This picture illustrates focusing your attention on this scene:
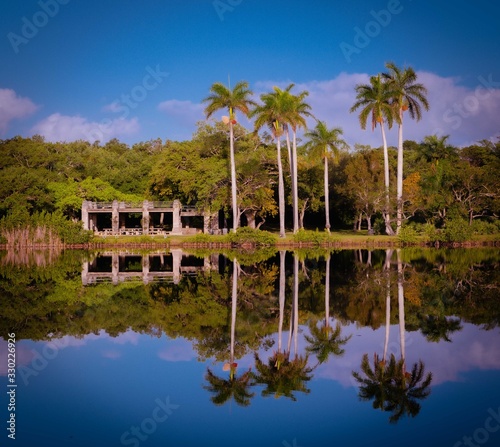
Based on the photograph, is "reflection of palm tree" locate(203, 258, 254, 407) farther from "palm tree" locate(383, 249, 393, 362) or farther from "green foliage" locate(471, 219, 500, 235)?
"green foliage" locate(471, 219, 500, 235)

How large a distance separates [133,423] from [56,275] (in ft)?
69.2

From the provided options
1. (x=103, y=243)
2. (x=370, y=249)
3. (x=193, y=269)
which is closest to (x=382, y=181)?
(x=370, y=249)

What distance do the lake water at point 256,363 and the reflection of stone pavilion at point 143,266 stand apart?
11.6ft

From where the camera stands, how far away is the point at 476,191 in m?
56.8

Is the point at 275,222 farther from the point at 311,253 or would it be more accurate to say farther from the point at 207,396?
the point at 207,396

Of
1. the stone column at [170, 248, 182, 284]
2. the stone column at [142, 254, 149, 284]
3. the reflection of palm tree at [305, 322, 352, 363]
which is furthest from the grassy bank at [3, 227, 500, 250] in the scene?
the reflection of palm tree at [305, 322, 352, 363]

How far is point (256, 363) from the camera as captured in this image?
1266cm

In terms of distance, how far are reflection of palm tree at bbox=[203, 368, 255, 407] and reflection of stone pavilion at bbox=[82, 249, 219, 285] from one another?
50.8ft

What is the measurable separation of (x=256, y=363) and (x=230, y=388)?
5.45 ft

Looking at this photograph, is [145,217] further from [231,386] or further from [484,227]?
[231,386]

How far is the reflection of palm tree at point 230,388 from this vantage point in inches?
417

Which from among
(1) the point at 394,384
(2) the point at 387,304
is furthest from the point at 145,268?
(1) the point at 394,384

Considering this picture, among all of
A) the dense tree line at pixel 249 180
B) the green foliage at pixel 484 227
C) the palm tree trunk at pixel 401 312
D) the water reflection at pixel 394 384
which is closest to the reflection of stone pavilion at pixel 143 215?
the dense tree line at pixel 249 180

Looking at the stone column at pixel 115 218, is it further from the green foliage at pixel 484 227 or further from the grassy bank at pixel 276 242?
the green foliage at pixel 484 227
